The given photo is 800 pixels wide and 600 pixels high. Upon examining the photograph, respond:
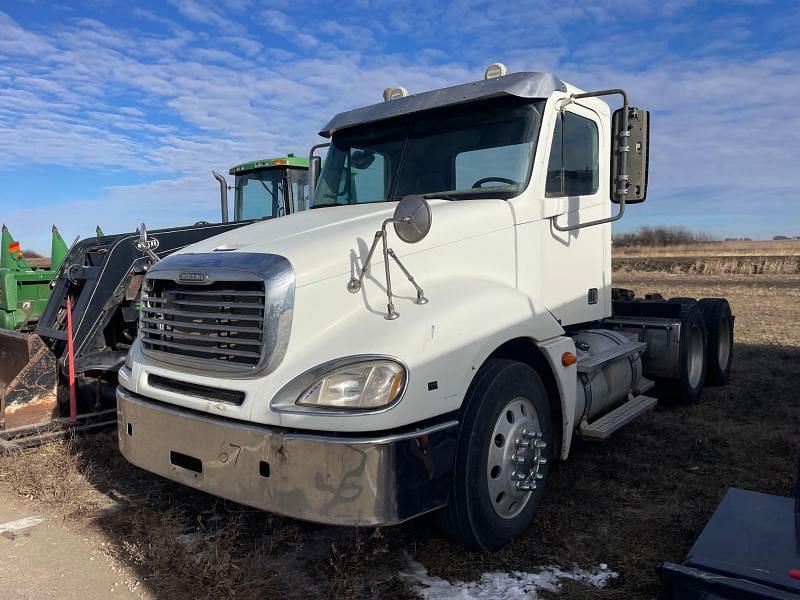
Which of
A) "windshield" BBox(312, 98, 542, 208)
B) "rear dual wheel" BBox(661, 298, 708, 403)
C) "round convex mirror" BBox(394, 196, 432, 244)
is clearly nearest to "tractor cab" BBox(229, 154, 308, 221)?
"windshield" BBox(312, 98, 542, 208)

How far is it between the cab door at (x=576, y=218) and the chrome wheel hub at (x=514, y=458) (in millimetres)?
1147

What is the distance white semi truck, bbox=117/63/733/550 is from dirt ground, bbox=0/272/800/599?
1.24 ft

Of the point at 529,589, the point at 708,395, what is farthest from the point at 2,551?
the point at 708,395

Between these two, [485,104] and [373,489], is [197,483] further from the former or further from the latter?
[485,104]

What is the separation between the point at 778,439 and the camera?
17.8 feet

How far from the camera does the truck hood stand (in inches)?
129

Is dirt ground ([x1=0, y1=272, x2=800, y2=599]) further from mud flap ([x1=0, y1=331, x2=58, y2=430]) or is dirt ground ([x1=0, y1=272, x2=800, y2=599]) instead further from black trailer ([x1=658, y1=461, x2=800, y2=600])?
black trailer ([x1=658, y1=461, x2=800, y2=600])

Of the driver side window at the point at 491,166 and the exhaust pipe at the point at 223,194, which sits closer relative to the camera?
the driver side window at the point at 491,166

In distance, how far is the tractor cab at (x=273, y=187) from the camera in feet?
26.7

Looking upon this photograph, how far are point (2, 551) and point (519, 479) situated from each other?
9.81ft

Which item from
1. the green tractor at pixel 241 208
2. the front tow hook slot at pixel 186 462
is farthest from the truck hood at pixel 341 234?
the green tractor at pixel 241 208

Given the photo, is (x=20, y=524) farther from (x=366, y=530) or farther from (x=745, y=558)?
(x=745, y=558)

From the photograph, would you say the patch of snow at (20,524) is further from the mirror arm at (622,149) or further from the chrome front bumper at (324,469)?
the mirror arm at (622,149)

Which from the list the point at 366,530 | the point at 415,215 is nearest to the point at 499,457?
the point at 366,530
